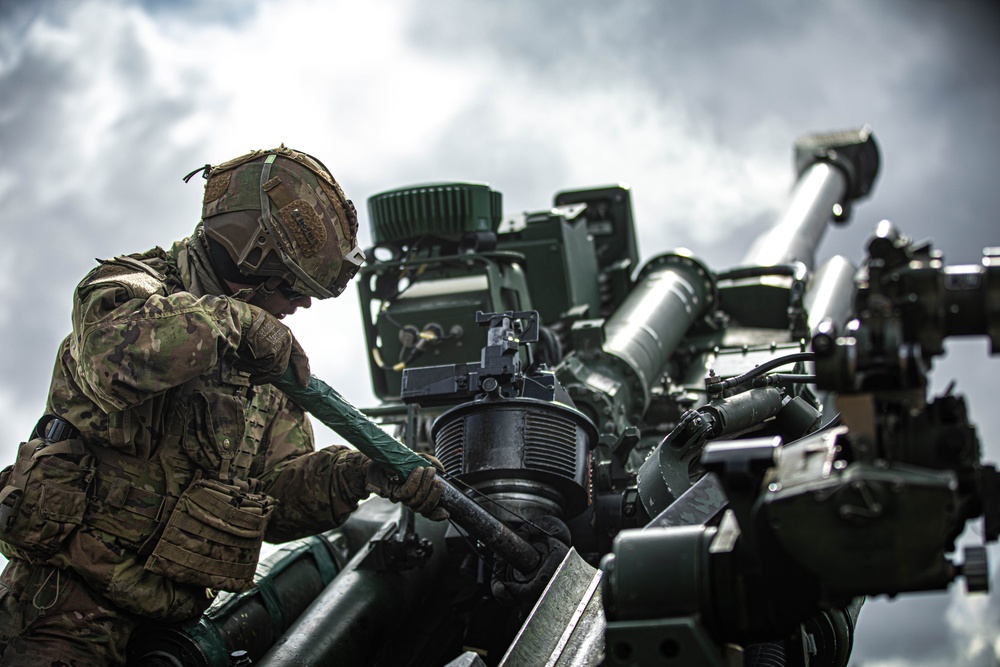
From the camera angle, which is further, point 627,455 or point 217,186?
point 627,455

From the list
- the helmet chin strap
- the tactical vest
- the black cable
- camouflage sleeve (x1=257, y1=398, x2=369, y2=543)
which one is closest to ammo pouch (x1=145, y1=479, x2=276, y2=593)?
the tactical vest

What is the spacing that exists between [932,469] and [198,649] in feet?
10.3

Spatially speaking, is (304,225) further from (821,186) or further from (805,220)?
(821,186)

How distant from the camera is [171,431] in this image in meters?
5.25

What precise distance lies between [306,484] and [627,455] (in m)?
1.71

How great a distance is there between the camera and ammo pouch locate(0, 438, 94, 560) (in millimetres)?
4852

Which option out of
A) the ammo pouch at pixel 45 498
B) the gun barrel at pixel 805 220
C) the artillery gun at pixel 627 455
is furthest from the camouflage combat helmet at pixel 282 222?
the gun barrel at pixel 805 220

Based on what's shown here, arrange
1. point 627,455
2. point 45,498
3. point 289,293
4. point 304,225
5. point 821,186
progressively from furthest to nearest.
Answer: point 821,186
point 627,455
point 289,293
point 304,225
point 45,498

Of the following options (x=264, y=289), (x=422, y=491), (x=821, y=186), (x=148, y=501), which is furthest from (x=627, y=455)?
(x=821, y=186)

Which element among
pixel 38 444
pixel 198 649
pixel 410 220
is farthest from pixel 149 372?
pixel 410 220

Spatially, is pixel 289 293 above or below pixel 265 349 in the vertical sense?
above

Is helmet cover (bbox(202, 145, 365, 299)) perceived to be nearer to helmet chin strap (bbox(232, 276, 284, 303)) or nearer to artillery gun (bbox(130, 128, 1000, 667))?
helmet chin strap (bbox(232, 276, 284, 303))

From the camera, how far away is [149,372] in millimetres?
4703

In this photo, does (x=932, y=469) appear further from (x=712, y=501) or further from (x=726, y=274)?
(x=726, y=274)
